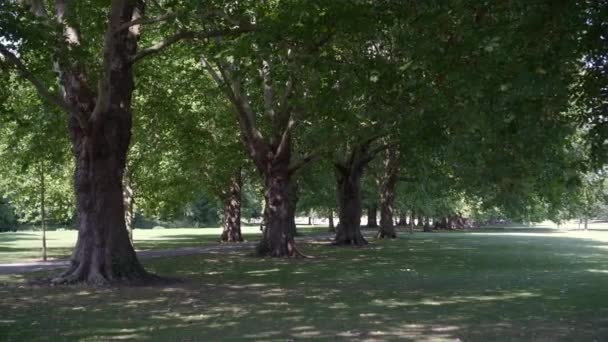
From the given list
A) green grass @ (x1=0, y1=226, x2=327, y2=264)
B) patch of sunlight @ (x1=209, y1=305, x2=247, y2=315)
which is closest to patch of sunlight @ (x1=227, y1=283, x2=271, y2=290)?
patch of sunlight @ (x1=209, y1=305, x2=247, y2=315)

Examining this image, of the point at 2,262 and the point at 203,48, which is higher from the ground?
the point at 203,48

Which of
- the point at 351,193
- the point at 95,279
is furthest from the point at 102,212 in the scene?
the point at 351,193

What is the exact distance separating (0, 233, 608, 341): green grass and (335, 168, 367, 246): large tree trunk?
1599cm

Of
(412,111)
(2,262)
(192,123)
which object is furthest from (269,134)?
(412,111)

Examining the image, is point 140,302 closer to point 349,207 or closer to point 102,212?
point 102,212

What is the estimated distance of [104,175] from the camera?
17406mm

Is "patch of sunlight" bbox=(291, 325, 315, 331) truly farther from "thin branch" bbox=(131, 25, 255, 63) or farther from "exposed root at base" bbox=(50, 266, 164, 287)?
"exposed root at base" bbox=(50, 266, 164, 287)

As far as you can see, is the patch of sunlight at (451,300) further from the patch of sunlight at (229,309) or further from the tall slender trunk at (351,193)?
the tall slender trunk at (351,193)

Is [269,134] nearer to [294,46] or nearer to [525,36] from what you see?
[294,46]

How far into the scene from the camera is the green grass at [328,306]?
9.84m

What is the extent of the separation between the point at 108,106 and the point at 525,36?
36.4ft

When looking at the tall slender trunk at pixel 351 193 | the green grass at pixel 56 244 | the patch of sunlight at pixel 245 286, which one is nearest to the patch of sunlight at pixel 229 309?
the patch of sunlight at pixel 245 286

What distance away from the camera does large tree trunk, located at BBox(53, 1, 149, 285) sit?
17141 millimetres

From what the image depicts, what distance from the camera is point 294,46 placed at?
15.1 m
